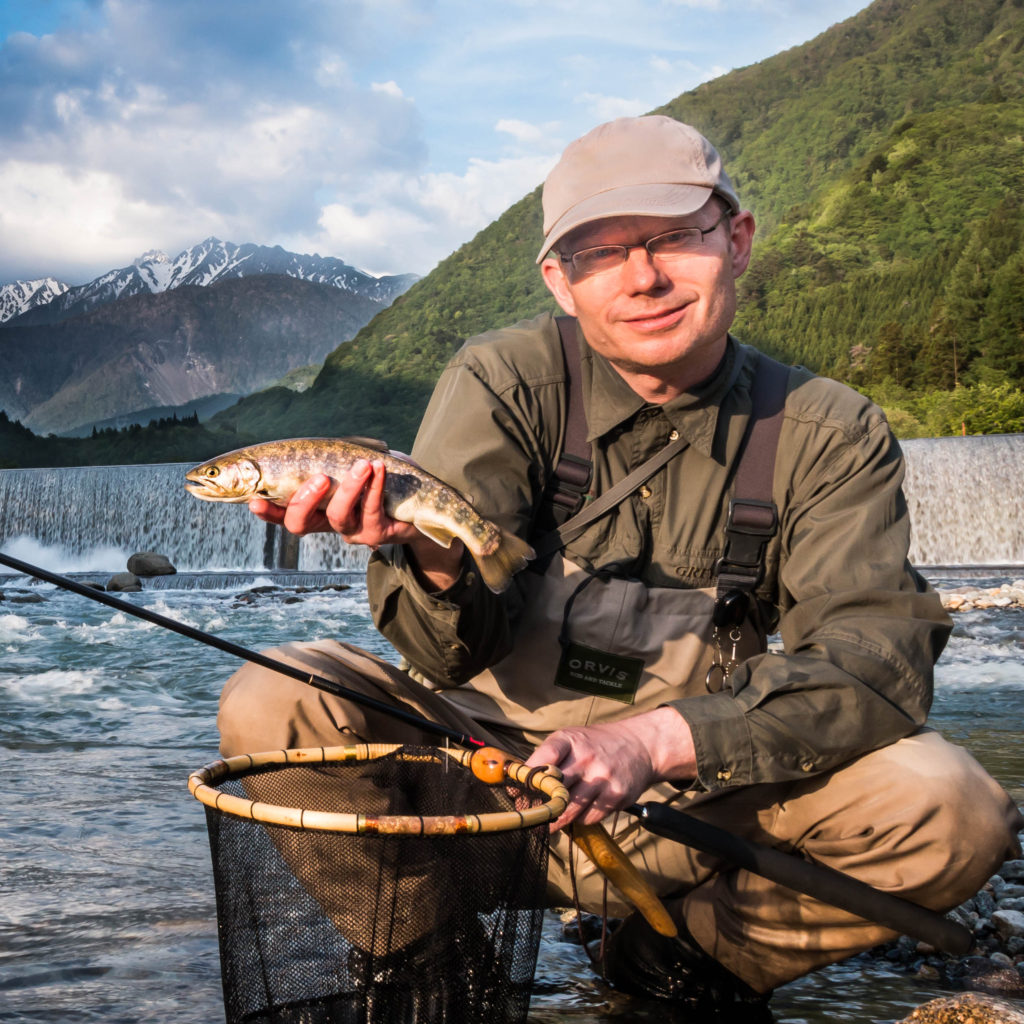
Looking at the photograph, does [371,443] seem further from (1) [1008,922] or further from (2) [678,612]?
(1) [1008,922]

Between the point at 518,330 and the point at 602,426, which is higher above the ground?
the point at 518,330

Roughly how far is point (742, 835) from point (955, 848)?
0.51 m

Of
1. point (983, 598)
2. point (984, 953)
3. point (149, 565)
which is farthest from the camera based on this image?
point (149, 565)

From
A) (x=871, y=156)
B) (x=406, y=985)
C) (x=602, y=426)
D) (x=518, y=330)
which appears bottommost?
(x=406, y=985)

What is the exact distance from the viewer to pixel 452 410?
2.91 meters

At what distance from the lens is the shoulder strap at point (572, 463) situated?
296 cm

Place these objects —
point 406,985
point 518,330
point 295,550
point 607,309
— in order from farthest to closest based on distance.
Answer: point 295,550, point 518,330, point 607,309, point 406,985

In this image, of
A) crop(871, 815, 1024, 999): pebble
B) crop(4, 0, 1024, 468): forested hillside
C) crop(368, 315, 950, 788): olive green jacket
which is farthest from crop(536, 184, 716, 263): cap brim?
crop(4, 0, 1024, 468): forested hillside

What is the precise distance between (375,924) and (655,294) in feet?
5.14

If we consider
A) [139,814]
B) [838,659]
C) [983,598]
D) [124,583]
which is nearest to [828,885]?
[838,659]

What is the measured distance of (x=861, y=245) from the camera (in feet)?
264

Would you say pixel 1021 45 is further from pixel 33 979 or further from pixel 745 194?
pixel 33 979

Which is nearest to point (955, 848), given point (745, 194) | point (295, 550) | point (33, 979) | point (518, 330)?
point (518, 330)

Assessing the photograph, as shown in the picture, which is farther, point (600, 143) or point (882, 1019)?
point (600, 143)
